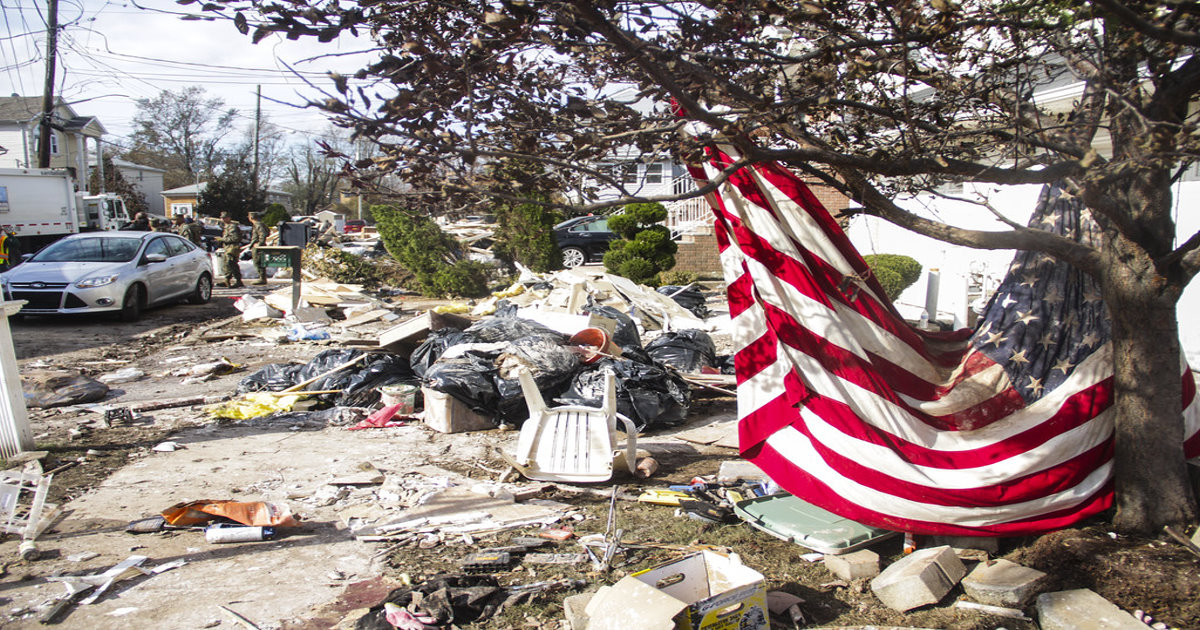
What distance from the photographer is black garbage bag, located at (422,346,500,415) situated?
710 centimetres

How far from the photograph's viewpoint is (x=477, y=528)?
4.77 meters

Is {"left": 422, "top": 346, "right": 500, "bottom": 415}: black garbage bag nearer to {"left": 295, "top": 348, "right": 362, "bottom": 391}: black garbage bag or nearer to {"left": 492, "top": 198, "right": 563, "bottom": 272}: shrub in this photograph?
{"left": 295, "top": 348, "right": 362, "bottom": 391}: black garbage bag

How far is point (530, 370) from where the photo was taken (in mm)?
7059

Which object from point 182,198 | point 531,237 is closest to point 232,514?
point 531,237

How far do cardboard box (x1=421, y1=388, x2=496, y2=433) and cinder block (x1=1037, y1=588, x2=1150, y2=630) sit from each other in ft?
15.5

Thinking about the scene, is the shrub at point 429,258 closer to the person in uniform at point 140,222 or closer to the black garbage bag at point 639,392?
the person in uniform at point 140,222

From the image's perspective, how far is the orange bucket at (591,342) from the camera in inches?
300

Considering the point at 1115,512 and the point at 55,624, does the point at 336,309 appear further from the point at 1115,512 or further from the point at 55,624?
the point at 1115,512

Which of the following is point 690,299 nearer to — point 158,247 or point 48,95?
point 158,247

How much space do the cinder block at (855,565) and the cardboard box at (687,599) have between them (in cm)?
78

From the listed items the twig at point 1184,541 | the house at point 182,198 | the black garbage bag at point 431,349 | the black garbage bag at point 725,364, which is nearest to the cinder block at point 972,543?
the twig at point 1184,541

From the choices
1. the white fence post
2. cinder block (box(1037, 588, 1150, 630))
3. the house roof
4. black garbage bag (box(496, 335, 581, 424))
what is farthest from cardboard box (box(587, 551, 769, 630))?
the house roof

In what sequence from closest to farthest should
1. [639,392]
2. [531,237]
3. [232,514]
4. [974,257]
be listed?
[232,514] < [639,392] < [974,257] < [531,237]

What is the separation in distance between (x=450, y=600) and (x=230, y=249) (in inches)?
686
